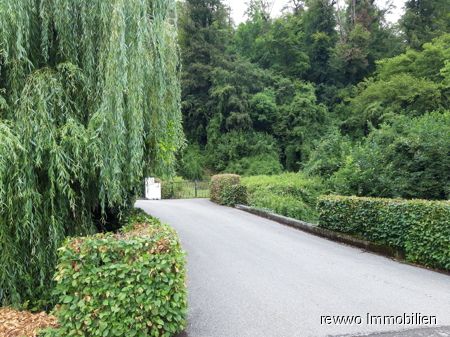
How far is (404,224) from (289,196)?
7.41 m

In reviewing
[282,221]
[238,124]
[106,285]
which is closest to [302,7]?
[238,124]

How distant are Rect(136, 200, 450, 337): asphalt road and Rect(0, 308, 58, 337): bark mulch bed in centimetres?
158

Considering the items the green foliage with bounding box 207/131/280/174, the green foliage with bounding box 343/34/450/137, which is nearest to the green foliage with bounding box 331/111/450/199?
the green foliage with bounding box 343/34/450/137

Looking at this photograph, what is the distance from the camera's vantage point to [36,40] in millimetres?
5090

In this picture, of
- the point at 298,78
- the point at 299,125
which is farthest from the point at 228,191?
the point at 298,78

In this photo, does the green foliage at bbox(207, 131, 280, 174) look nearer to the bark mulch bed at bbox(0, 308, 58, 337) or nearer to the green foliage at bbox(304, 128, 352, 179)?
the green foliage at bbox(304, 128, 352, 179)

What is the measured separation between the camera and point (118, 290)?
3584 mm

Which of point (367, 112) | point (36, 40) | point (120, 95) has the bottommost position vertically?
point (120, 95)

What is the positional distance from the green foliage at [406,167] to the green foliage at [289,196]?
1514mm

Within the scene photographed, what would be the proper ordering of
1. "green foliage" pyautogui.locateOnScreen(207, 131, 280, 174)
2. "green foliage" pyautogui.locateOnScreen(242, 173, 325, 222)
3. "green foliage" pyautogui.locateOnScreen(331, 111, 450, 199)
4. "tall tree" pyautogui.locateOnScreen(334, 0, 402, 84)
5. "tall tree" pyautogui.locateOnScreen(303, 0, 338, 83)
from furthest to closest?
"tall tree" pyautogui.locateOnScreen(303, 0, 338, 83) < "tall tree" pyautogui.locateOnScreen(334, 0, 402, 84) < "green foliage" pyautogui.locateOnScreen(207, 131, 280, 174) < "green foliage" pyautogui.locateOnScreen(242, 173, 325, 222) < "green foliage" pyautogui.locateOnScreen(331, 111, 450, 199)

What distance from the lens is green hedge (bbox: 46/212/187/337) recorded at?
3533 mm

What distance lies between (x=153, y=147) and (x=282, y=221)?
21.8 ft

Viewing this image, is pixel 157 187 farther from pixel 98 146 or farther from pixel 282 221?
pixel 98 146

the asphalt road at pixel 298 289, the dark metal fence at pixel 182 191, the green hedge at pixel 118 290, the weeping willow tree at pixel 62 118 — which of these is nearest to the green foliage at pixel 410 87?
the dark metal fence at pixel 182 191
